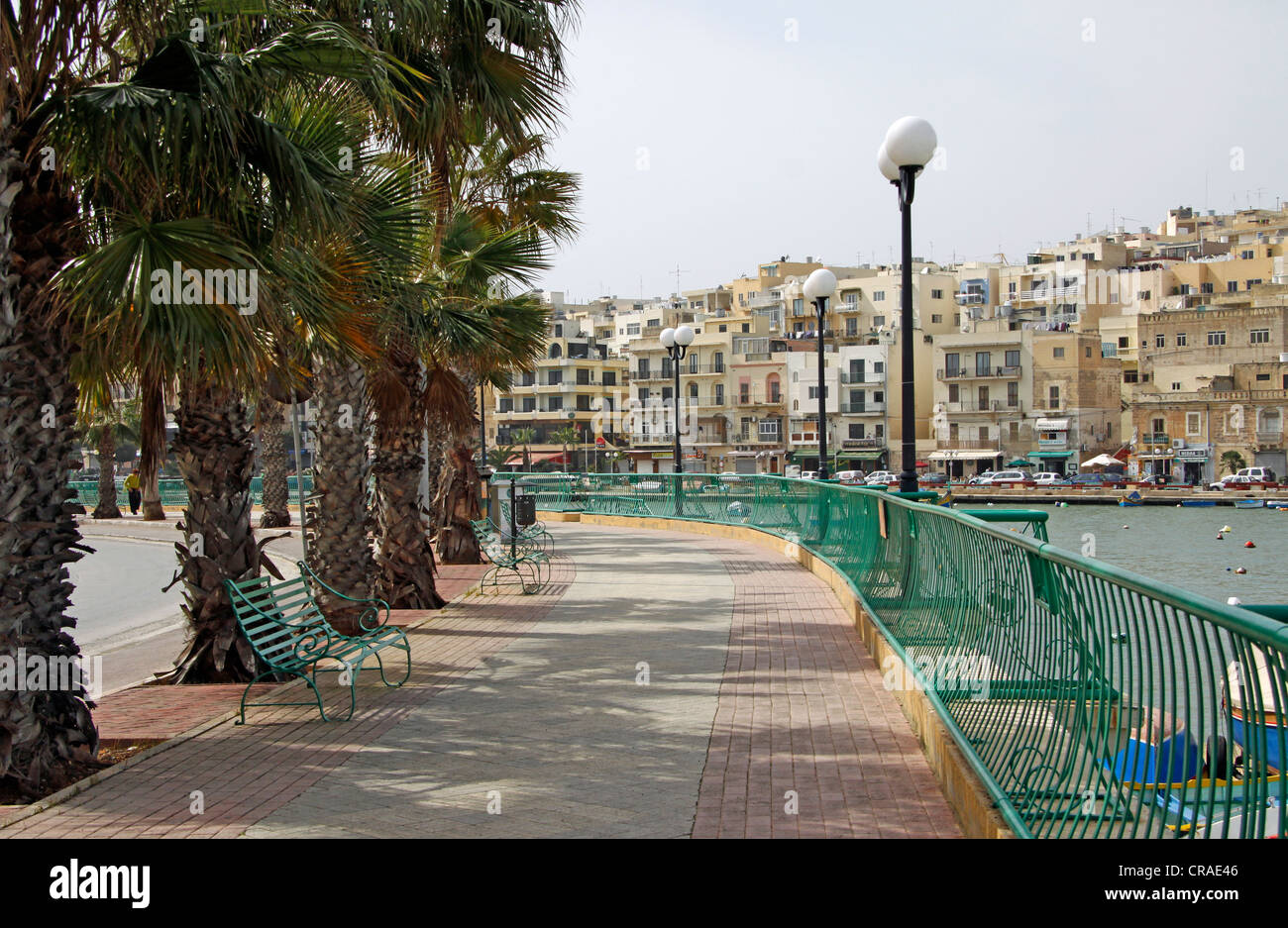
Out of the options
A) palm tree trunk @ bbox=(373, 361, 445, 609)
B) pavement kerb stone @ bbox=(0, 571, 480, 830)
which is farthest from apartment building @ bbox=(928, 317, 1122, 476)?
pavement kerb stone @ bbox=(0, 571, 480, 830)

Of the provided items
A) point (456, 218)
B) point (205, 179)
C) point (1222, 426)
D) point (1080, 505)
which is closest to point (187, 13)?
point (205, 179)

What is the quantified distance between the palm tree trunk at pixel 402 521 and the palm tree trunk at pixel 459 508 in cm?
549

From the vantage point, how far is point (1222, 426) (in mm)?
76938

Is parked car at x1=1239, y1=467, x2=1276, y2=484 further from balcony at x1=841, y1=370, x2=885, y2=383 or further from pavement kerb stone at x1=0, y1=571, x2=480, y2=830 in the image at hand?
pavement kerb stone at x1=0, y1=571, x2=480, y2=830

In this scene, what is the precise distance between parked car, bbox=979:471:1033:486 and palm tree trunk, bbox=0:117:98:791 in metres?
73.6

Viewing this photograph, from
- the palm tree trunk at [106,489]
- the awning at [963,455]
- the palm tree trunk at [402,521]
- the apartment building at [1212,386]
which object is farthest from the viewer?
the awning at [963,455]

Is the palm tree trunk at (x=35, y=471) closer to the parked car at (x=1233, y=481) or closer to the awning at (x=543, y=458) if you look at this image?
the parked car at (x=1233, y=481)

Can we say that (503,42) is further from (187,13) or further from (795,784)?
(795,784)

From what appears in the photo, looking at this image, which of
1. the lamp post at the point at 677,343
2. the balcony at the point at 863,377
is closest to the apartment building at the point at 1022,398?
the balcony at the point at 863,377

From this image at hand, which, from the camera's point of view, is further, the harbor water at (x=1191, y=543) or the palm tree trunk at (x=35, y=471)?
the harbor water at (x=1191, y=543)

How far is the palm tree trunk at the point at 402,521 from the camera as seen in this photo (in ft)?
49.5

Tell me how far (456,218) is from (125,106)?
1093 centimetres

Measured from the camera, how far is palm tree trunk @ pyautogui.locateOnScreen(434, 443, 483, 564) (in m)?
21.3

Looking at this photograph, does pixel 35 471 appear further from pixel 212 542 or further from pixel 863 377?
pixel 863 377
